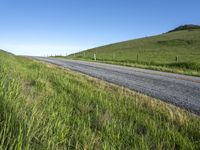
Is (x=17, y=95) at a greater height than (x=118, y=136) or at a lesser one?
greater

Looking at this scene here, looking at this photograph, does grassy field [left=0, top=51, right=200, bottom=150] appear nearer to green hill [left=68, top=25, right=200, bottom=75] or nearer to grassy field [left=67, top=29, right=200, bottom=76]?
grassy field [left=67, top=29, right=200, bottom=76]

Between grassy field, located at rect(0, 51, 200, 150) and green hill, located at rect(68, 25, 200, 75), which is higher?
grassy field, located at rect(0, 51, 200, 150)

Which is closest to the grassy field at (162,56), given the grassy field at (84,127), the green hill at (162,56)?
Result: the green hill at (162,56)

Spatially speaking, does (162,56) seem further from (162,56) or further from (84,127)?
(84,127)

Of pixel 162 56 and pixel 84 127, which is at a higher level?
pixel 84 127

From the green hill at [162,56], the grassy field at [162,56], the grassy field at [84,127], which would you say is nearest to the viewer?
the grassy field at [84,127]

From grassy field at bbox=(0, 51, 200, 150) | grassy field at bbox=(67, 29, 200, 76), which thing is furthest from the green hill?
grassy field at bbox=(0, 51, 200, 150)

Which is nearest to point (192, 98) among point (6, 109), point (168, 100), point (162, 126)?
point (168, 100)

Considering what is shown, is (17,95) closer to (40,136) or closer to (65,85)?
(40,136)

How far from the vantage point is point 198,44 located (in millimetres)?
68875

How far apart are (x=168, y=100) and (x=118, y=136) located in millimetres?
4632

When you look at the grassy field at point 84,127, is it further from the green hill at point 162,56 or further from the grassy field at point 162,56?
the green hill at point 162,56

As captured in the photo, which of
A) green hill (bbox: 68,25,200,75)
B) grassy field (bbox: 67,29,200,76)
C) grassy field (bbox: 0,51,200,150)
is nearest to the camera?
grassy field (bbox: 0,51,200,150)

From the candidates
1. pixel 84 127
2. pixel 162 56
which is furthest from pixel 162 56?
pixel 84 127
